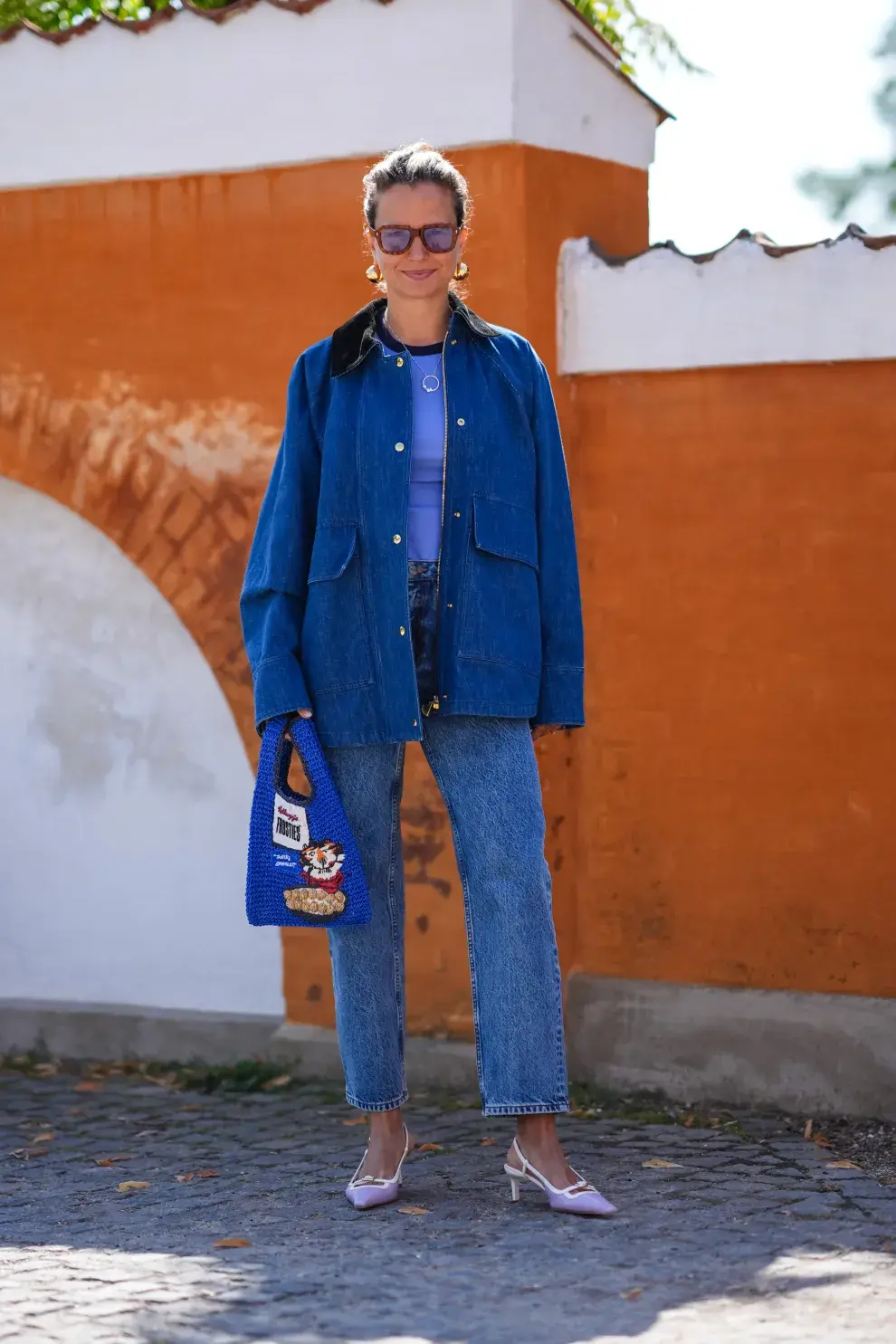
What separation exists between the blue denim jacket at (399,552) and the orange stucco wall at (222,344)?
1.04m

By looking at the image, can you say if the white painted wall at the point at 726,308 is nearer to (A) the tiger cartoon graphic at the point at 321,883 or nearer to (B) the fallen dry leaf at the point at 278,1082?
(A) the tiger cartoon graphic at the point at 321,883

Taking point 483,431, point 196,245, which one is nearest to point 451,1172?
point 483,431

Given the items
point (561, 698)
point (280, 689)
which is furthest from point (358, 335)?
point (561, 698)

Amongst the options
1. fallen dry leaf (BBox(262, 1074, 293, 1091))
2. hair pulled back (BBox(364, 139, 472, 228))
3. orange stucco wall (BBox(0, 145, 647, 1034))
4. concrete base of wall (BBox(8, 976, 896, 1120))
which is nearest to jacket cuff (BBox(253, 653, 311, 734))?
hair pulled back (BBox(364, 139, 472, 228))

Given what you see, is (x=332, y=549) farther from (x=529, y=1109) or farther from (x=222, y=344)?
(x=222, y=344)

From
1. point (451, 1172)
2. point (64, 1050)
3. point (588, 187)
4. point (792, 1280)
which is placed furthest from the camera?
point (64, 1050)

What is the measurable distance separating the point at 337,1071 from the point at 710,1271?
1.97 meters

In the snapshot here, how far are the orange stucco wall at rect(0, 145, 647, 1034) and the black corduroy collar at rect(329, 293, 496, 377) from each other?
0.95m

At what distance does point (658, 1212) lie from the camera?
3.68 metres

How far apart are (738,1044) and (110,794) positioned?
2.08 metres

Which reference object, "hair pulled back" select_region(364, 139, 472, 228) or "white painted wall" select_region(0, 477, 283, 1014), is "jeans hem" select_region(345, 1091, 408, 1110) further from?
"hair pulled back" select_region(364, 139, 472, 228)

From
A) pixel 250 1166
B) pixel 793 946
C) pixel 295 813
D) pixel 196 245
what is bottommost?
pixel 250 1166

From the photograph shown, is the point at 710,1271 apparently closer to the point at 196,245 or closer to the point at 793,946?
the point at 793,946

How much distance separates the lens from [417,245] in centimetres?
368
